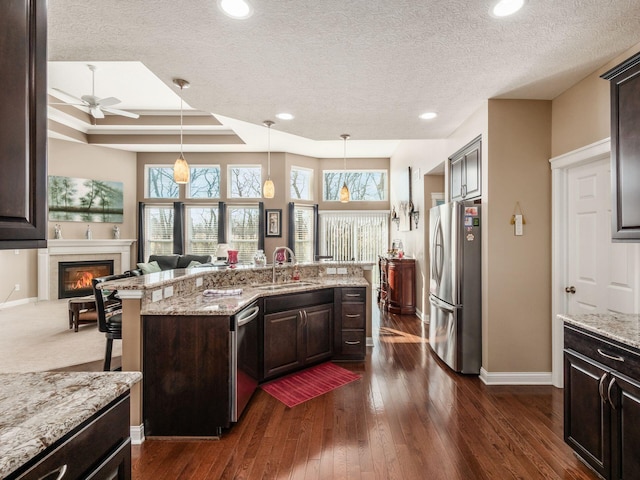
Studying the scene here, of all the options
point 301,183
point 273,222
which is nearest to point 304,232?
point 273,222

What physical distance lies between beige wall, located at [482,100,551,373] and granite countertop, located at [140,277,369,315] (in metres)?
1.41

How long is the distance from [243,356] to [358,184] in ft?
21.1

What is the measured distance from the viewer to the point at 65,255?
700cm

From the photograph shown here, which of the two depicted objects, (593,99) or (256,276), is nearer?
(593,99)

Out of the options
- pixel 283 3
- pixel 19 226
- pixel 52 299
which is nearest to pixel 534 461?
pixel 19 226

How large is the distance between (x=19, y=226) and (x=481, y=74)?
3017 millimetres

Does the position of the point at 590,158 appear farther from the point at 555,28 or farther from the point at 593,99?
the point at 555,28

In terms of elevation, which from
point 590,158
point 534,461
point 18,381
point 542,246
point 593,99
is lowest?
point 534,461

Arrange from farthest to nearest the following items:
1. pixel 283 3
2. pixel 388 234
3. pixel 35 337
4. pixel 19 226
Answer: pixel 388 234 < pixel 35 337 < pixel 283 3 < pixel 19 226

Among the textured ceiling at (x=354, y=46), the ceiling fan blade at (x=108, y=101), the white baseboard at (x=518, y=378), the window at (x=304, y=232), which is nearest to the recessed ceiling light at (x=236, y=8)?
the textured ceiling at (x=354, y=46)

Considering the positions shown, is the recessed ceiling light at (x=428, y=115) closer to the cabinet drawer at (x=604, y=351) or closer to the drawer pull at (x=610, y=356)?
the cabinet drawer at (x=604, y=351)

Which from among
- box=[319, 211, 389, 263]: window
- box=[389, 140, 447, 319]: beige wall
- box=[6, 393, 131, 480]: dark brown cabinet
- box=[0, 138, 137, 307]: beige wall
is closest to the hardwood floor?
box=[6, 393, 131, 480]: dark brown cabinet

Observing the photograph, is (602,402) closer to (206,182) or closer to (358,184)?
(358,184)

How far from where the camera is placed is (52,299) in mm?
6922
